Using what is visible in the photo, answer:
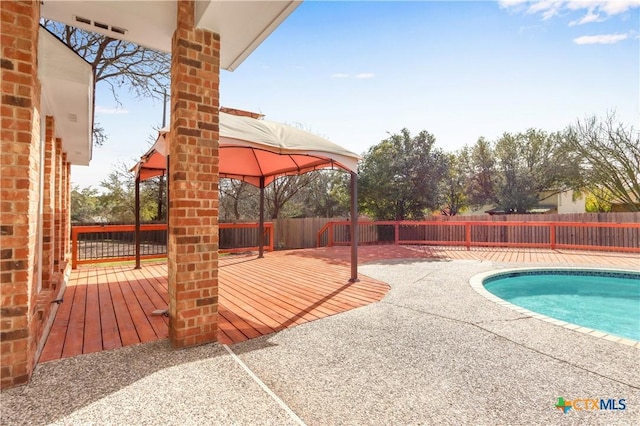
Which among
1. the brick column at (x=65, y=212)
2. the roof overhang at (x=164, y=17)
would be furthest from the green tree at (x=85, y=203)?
the roof overhang at (x=164, y=17)

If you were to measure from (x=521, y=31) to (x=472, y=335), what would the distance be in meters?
7.30

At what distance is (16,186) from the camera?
1920 mm

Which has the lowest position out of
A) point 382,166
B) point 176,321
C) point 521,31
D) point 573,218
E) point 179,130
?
point 176,321

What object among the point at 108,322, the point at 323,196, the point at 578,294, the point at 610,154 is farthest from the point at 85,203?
the point at 610,154

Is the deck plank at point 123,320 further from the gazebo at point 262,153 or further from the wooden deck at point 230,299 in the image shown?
the gazebo at point 262,153

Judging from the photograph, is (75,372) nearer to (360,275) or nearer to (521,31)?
(360,275)

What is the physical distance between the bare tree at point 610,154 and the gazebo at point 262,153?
53.4 ft

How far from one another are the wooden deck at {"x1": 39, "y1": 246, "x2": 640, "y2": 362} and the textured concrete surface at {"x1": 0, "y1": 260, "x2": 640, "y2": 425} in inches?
14.2

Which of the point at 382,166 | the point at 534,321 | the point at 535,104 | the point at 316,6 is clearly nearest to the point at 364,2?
the point at 316,6

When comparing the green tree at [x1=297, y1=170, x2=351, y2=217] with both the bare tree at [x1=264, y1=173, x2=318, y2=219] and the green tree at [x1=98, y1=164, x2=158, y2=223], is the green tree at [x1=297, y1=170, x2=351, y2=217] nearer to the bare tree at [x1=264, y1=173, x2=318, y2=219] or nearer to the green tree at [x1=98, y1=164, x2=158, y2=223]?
the bare tree at [x1=264, y1=173, x2=318, y2=219]

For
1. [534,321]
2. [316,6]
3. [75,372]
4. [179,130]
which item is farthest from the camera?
[316,6]

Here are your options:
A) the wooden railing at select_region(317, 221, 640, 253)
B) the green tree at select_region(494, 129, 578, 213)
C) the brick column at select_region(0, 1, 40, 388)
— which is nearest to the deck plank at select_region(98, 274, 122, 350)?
the brick column at select_region(0, 1, 40, 388)

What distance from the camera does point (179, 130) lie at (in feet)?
8.36

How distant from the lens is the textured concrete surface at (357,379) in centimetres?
176
